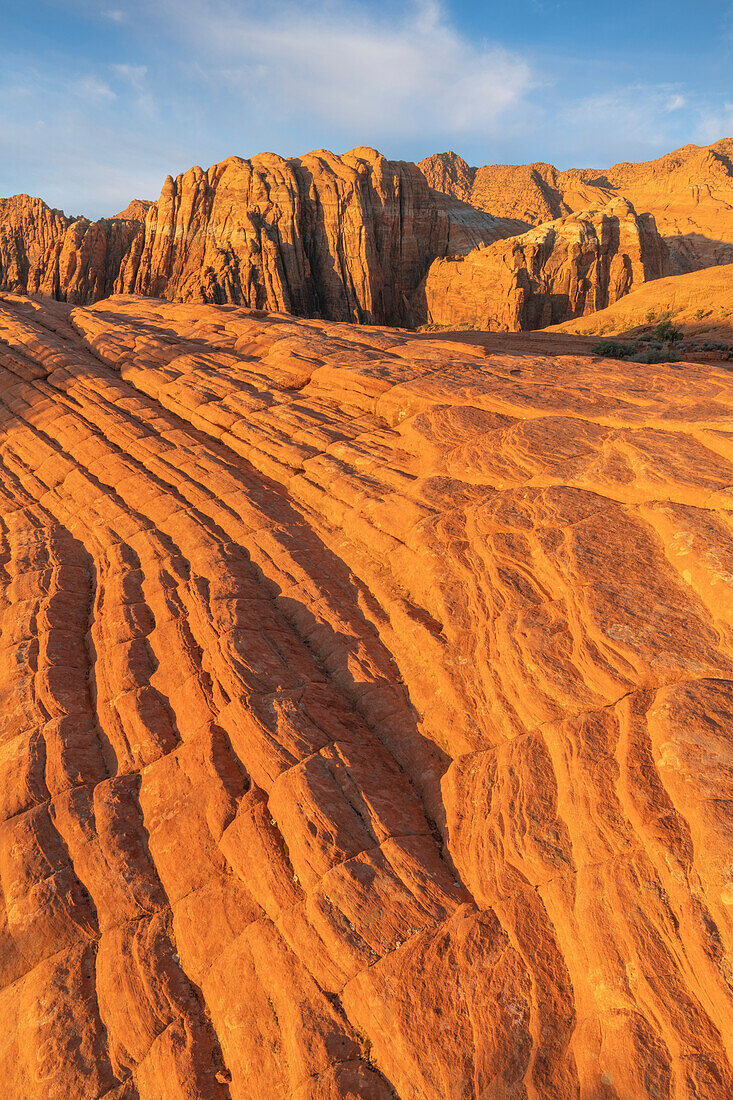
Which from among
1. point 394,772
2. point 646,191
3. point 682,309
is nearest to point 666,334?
point 682,309

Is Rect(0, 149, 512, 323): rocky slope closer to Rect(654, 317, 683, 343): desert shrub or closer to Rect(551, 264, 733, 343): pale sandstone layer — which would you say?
Rect(551, 264, 733, 343): pale sandstone layer

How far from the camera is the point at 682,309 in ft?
123

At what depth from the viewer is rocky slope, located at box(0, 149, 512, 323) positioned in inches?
2490

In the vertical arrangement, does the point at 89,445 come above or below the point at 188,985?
above

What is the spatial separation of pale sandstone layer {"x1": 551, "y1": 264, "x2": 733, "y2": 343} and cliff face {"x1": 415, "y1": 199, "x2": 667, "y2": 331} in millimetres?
12383

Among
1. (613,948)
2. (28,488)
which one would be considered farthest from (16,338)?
(613,948)

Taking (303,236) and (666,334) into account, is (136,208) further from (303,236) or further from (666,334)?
(666,334)

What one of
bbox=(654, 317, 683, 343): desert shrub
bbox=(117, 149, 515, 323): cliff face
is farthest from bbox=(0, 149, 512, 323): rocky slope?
bbox=(654, 317, 683, 343): desert shrub

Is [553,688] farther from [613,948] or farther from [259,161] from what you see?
[259,161]

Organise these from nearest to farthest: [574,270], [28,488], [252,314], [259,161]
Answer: [28,488] < [252,314] < [574,270] < [259,161]

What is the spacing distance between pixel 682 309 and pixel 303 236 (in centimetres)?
4572

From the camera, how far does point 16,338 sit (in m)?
22.1

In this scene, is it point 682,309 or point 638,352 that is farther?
point 682,309

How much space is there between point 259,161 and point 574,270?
4198 cm
